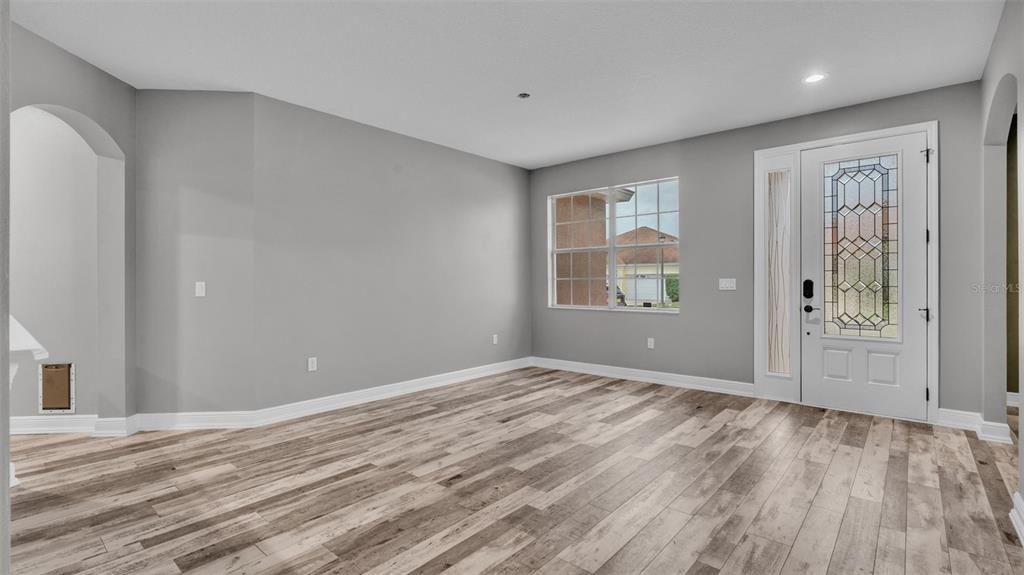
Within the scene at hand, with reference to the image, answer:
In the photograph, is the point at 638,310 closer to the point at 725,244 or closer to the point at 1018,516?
the point at 725,244

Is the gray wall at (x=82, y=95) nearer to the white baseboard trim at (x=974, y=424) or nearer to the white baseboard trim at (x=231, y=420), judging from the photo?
the white baseboard trim at (x=231, y=420)

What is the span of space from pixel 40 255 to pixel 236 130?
1.86 metres

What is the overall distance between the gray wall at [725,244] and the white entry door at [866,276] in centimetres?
17

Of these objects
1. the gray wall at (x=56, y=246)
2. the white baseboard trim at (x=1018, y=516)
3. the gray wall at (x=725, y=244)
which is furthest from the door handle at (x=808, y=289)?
the gray wall at (x=56, y=246)

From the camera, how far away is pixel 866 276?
4.05m

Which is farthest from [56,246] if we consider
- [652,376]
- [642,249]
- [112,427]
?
[652,376]

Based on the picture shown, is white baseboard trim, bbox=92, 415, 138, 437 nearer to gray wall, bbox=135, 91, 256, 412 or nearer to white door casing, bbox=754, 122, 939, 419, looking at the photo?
gray wall, bbox=135, 91, 256, 412

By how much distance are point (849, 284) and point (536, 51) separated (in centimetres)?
333

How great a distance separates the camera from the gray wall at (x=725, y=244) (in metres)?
3.64

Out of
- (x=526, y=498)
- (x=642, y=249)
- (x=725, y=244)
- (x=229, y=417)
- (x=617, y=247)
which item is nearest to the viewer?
(x=526, y=498)

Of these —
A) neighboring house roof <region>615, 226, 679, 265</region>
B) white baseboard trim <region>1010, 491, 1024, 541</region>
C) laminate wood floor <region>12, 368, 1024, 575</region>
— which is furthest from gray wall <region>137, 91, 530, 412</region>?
white baseboard trim <region>1010, 491, 1024, 541</region>

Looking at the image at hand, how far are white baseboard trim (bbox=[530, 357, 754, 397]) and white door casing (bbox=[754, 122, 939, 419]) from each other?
0.22 m

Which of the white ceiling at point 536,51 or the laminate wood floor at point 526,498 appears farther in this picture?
the white ceiling at point 536,51

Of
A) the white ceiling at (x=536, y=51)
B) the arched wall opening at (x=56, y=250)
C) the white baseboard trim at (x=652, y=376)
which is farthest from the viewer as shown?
the white baseboard trim at (x=652, y=376)
